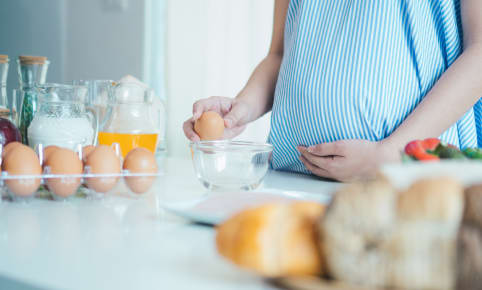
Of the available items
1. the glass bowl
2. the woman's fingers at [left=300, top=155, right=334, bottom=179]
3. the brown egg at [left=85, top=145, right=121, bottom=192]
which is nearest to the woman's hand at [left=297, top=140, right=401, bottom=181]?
the woman's fingers at [left=300, top=155, right=334, bottom=179]

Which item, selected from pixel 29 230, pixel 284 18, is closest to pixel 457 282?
pixel 29 230

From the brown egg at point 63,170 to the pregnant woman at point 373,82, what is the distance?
0.43m

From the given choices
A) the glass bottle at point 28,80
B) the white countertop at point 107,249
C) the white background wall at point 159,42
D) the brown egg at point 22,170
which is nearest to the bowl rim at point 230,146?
the white countertop at point 107,249

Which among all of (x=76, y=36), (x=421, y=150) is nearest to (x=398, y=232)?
(x=421, y=150)

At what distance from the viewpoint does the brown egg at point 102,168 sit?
689mm

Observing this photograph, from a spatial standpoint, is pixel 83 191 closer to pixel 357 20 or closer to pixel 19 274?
pixel 19 274

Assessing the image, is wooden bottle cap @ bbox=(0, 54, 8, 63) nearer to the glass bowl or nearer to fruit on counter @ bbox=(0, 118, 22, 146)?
fruit on counter @ bbox=(0, 118, 22, 146)

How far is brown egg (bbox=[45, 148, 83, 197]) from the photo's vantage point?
669 millimetres

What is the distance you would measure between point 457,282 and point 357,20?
89 centimetres

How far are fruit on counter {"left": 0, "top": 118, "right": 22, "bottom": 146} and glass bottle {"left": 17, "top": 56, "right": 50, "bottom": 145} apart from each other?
0.19m

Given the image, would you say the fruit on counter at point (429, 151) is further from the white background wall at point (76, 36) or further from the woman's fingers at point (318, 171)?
the white background wall at point (76, 36)

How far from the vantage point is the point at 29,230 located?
1.70ft

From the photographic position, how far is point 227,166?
78 cm

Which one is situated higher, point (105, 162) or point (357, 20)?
point (357, 20)
